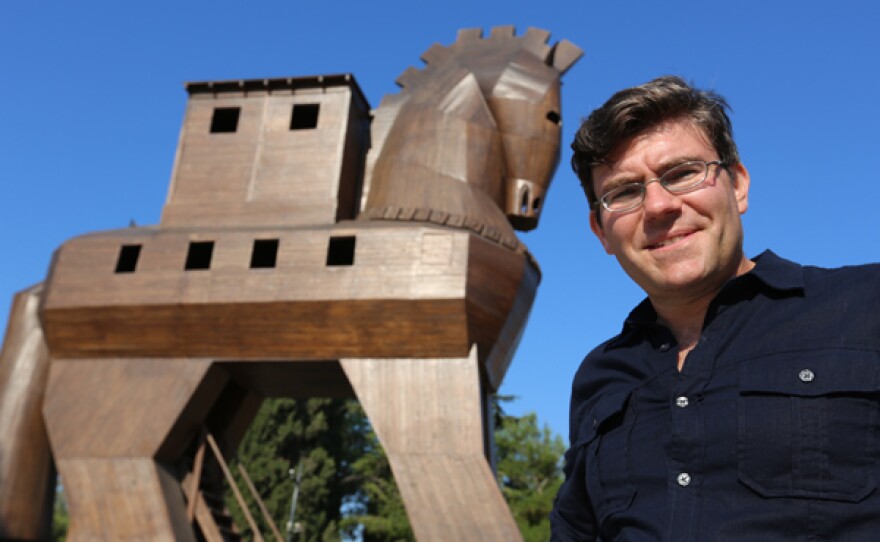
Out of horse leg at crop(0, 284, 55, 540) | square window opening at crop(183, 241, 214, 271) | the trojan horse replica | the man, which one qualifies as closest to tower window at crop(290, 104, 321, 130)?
the trojan horse replica

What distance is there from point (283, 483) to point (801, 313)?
23.2 metres

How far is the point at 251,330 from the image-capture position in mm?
9680

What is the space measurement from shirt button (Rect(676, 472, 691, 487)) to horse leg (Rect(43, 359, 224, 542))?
8532mm

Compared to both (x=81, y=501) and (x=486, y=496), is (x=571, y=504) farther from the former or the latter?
(x=81, y=501)

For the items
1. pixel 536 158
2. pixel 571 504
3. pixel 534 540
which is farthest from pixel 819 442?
pixel 534 540

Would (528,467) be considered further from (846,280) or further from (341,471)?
(846,280)

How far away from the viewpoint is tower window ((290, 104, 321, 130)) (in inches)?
447

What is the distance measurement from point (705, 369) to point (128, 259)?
9.90 metres

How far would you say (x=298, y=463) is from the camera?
24875 mm

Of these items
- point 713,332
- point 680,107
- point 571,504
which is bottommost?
point 571,504

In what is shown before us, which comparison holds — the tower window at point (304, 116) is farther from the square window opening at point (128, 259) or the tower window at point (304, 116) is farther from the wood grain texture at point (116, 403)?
the wood grain texture at point (116, 403)

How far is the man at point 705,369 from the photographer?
59.9 inches

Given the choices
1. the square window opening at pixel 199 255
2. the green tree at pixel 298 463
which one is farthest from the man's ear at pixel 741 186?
the green tree at pixel 298 463

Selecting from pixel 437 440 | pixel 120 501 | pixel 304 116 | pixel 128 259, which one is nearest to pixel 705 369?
pixel 437 440
